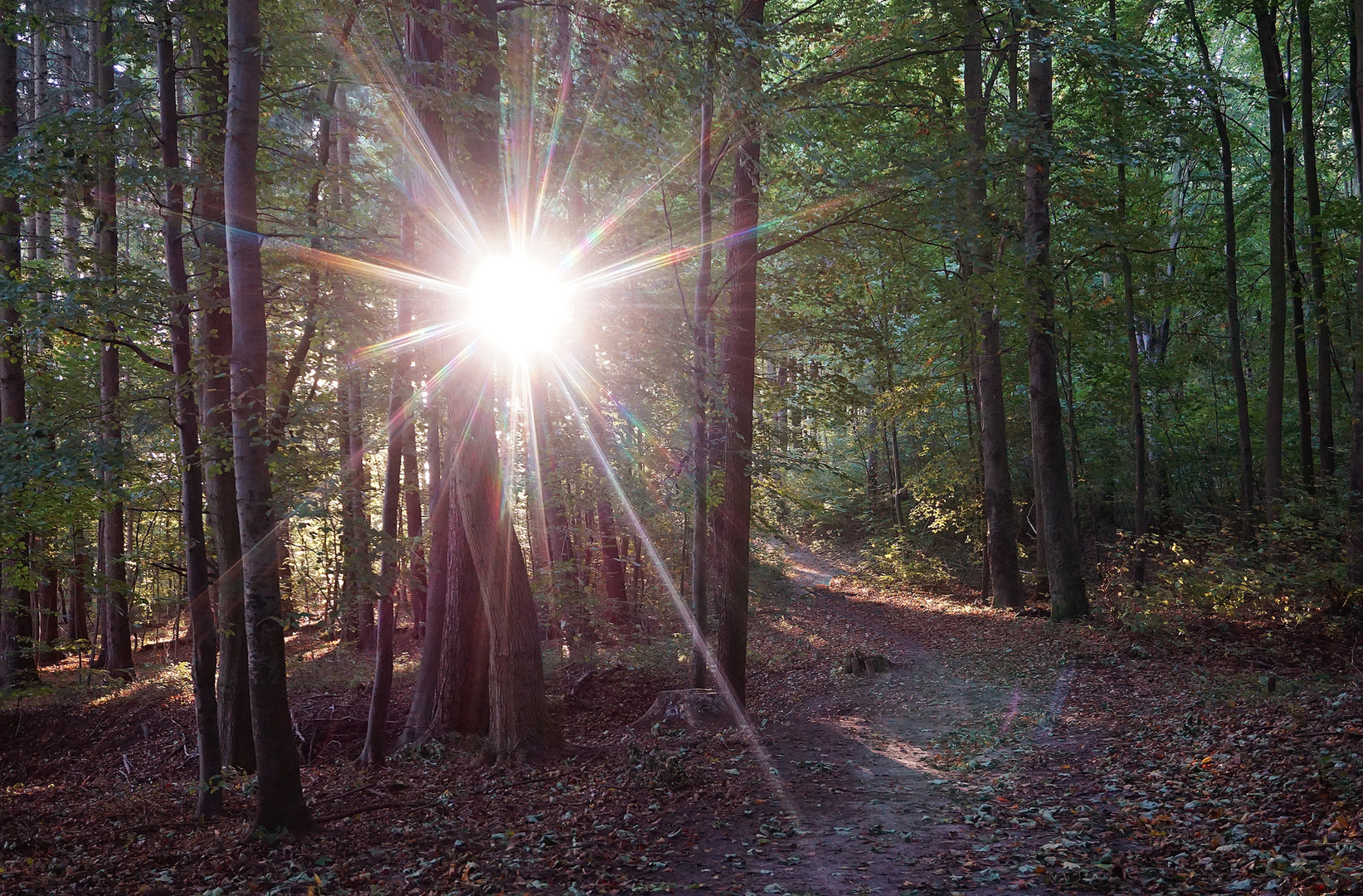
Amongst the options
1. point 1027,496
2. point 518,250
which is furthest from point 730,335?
Result: point 1027,496

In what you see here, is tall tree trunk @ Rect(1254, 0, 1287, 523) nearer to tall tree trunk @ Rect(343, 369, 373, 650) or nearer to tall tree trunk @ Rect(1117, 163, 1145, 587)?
tall tree trunk @ Rect(1117, 163, 1145, 587)

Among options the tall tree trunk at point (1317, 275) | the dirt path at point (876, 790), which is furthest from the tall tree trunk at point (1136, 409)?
the dirt path at point (876, 790)

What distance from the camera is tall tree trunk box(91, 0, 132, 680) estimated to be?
6.84 meters

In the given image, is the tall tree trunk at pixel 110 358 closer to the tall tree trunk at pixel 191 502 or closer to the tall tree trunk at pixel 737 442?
the tall tree trunk at pixel 191 502

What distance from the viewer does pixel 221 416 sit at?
7.52 meters

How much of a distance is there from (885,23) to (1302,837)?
1136cm

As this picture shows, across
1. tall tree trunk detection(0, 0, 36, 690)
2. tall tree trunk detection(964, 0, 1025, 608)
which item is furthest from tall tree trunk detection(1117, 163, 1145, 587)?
tall tree trunk detection(0, 0, 36, 690)

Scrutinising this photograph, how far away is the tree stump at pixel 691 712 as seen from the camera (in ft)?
30.0

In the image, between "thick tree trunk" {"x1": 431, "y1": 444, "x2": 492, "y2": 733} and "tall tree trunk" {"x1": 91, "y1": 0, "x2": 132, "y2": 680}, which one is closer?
"tall tree trunk" {"x1": 91, "y1": 0, "x2": 132, "y2": 680}

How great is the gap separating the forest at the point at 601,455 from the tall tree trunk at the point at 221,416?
8 cm

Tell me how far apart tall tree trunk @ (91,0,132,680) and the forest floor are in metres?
2.02

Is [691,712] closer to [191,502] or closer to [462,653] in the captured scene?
[462,653]

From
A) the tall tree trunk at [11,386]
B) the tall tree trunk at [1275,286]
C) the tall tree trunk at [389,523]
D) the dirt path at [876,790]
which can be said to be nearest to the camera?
the dirt path at [876,790]

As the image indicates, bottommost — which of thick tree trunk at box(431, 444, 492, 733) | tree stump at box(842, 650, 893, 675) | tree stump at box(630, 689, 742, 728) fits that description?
tree stump at box(842, 650, 893, 675)
